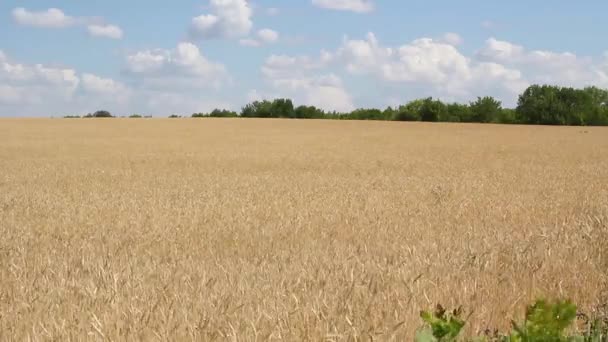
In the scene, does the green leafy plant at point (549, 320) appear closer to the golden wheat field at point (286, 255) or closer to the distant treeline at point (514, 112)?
the golden wheat field at point (286, 255)

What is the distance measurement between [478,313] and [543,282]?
1.01 meters

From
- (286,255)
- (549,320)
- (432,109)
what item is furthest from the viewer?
(432,109)

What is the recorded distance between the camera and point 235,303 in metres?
3.40

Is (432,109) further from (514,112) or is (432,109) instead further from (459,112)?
(514,112)

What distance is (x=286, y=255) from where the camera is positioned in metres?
5.25

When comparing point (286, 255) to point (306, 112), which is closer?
point (286, 255)

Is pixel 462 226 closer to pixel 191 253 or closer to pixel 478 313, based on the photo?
pixel 191 253

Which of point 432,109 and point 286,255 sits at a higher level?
point 432,109

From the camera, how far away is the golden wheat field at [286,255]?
124 inches

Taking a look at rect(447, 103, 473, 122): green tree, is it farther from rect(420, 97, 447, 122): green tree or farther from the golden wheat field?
the golden wheat field

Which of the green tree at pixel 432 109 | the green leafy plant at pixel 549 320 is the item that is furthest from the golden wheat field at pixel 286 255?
the green tree at pixel 432 109

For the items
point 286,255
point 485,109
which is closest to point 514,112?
point 485,109

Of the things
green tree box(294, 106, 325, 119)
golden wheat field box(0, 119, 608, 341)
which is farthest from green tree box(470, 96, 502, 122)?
golden wheat field box(0, 119, 608, 341)

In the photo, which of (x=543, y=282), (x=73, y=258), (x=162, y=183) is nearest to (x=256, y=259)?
(x=73, y=258)
